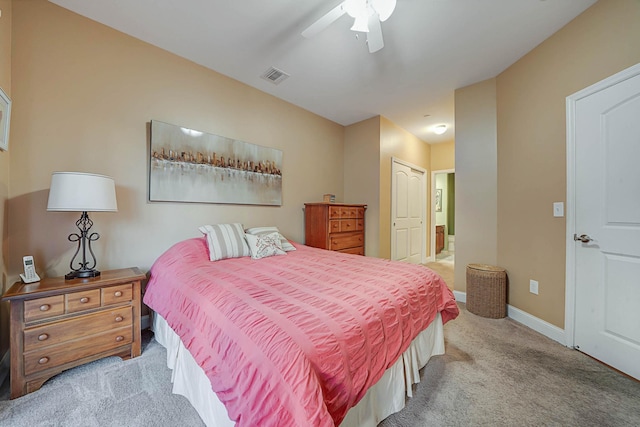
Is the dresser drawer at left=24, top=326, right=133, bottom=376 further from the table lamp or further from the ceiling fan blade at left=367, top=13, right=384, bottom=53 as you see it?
the ceiling fan blade at left=367, top=13, right=384, bottom=53

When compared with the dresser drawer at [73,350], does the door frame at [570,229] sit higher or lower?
higher

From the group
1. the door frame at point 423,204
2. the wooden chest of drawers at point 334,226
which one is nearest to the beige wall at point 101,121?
the wooden chest of drawers at point 334,226

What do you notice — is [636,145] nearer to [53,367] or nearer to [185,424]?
[185,424]

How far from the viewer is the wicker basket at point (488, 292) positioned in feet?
8.39

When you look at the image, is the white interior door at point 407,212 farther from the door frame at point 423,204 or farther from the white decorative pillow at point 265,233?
the white decorative pillow at point 265,233

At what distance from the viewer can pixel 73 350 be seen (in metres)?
1.58

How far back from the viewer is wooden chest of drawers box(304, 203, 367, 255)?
129 inches

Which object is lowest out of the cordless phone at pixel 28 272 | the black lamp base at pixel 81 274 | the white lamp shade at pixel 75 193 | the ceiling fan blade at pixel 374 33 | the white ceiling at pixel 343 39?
the black lamp base at pixel 81 274

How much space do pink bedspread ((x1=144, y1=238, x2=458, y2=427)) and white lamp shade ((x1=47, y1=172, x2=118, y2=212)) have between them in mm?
696

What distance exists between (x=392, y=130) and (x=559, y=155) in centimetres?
240

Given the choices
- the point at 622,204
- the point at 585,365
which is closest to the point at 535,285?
the point at 585,365

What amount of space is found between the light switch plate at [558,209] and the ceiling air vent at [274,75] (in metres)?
3.03

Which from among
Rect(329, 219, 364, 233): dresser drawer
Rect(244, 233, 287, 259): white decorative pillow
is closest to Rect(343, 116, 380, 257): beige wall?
Rect(329, 219, 364, 233): dresser drawer

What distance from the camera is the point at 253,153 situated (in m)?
2.99
